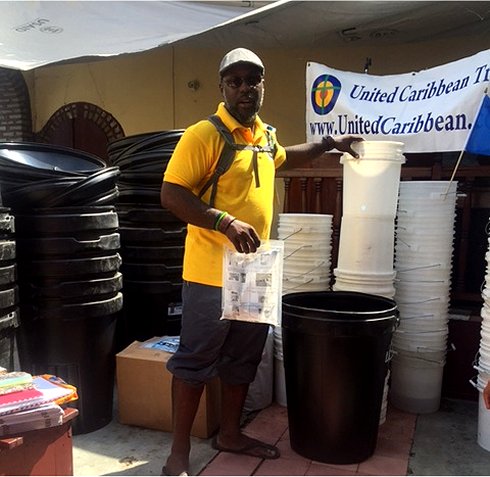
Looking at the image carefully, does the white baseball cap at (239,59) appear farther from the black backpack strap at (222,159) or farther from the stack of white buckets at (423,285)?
the stack of white buckets at (423,285)

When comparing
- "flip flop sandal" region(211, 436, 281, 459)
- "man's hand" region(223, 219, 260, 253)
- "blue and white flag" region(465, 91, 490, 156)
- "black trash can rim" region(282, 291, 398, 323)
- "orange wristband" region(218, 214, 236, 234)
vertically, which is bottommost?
"flip flop sandal" region(211, 436, 281, 459)

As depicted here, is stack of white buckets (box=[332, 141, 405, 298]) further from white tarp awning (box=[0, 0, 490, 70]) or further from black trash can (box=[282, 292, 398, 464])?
white tarp awning (box=[0, 0, 490, 70])

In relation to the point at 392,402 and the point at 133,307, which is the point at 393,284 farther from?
the point at 133,307

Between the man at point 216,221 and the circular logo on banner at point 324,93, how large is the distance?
158 cm

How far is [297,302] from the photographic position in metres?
2.88

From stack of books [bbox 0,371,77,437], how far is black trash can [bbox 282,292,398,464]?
Answer: 1.07 meters

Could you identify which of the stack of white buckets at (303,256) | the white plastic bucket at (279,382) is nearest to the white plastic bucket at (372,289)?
the stack of white buckets at (303,256)

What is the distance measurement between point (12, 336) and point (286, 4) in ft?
9.53

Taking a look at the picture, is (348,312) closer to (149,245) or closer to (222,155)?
(222,155)

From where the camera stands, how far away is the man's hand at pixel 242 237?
214 cm

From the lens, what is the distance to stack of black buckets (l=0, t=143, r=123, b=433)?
9.20 ft

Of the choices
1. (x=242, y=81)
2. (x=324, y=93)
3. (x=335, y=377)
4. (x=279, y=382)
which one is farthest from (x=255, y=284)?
(x=324, y=93)

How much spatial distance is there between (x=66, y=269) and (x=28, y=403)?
0.97 m

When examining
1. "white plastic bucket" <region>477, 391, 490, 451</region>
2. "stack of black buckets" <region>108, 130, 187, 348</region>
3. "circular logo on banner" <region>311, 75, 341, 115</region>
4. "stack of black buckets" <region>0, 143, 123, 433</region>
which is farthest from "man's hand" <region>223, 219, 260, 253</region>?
"circular logo on banner" <region>311, 75, 341, 115</region>
